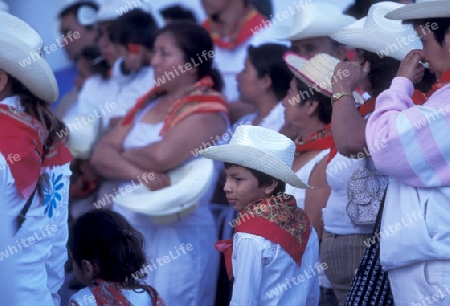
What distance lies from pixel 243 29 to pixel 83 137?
49.9 inches

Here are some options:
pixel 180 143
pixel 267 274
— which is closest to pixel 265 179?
pixel 267 274

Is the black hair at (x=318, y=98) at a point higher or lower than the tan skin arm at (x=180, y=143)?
higher

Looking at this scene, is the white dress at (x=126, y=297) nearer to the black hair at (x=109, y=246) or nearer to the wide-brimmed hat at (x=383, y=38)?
the black hair at (x=109, y=246)

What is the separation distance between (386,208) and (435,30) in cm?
65

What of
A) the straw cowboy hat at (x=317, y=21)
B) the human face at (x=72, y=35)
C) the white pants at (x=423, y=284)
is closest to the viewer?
the white pants at (x=423, y=284)

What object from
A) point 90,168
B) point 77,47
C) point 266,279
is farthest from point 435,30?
point 77,47

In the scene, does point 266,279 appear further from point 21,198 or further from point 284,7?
point 284,7

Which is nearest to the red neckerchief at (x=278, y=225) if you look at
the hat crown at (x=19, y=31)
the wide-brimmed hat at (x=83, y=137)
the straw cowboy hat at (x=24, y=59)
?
the straw cowboy hat at (x=24, y=59)

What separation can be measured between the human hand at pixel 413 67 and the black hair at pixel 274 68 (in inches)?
65.0

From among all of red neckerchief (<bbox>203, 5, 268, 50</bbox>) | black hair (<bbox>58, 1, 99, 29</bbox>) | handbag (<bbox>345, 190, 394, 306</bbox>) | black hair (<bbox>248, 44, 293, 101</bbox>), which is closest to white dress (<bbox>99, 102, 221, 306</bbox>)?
black hair (<bbox>248, 44, 293, 101</bbox>)

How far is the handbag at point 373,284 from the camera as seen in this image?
3.18 meters

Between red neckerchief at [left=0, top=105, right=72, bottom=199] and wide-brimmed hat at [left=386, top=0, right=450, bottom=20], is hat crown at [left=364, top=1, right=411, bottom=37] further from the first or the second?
red neckerchief at [left=0, top=105, right=72, bottom=199]

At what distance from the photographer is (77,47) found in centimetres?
659

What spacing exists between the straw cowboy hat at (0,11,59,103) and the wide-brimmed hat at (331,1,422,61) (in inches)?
49.8
